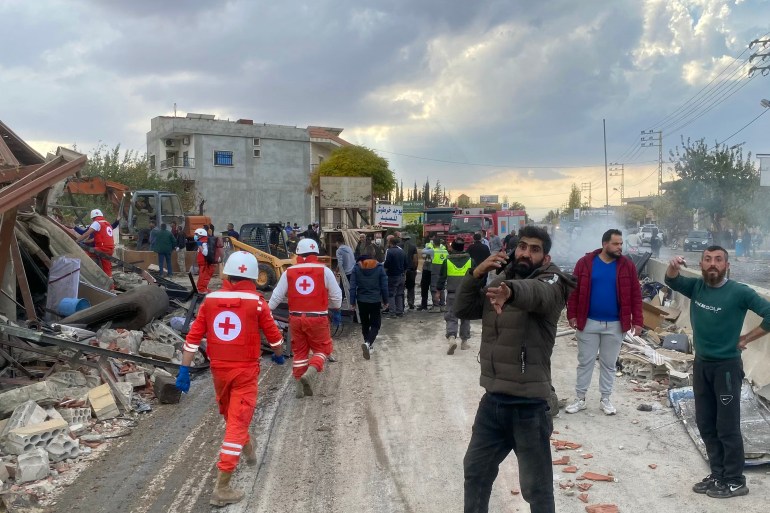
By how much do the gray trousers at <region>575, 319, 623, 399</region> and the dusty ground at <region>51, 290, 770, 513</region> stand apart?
0.38 metres

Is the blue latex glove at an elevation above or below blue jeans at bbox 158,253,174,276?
below

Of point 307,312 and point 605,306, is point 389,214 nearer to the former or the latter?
point 307,312

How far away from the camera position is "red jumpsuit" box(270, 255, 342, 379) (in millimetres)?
7969

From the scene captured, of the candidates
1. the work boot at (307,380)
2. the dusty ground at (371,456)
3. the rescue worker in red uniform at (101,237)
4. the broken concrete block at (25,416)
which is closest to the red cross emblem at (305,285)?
the work boot at (307,380)

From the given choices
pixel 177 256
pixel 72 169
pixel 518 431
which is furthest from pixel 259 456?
pixel 177 256

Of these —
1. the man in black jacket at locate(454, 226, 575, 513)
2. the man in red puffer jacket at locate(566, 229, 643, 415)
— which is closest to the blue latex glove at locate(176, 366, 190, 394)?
the man in black jacket at locate(454, 226, 575, 513)

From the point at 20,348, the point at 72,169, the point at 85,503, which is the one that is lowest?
the point at 85,503

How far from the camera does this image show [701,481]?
520cm

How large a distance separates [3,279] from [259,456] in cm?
558

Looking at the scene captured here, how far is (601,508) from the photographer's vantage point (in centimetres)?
481

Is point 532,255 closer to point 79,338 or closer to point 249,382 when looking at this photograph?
point 249,382

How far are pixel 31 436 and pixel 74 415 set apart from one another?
0.88m

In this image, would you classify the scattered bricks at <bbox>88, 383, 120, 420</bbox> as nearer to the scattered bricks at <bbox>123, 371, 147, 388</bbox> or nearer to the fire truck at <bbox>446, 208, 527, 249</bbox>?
the scattered bricks at <bbox>123, 371, 147, 388</bbox>

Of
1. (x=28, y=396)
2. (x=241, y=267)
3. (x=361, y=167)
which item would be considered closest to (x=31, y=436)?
(x=28, y=396)
